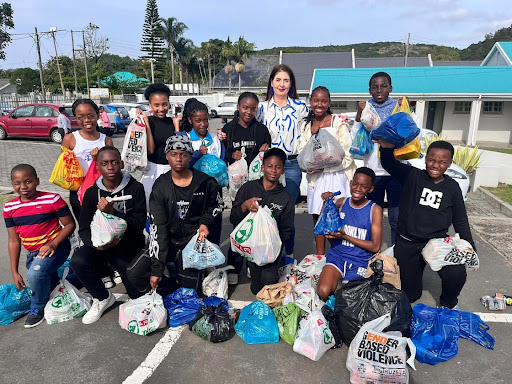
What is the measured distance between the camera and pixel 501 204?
22.6 feet

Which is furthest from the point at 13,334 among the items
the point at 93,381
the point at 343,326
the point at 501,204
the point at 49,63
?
the point at 49,63

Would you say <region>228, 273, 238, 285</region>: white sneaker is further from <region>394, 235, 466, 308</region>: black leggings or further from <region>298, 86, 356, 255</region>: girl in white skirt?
<region>394, 235, 466, 308</region>: black leggings

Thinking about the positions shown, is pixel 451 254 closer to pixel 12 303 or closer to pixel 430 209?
A: pixel 430 209

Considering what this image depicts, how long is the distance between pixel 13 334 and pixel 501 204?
759 cm

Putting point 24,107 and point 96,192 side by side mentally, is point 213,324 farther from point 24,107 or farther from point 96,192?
point 24,107

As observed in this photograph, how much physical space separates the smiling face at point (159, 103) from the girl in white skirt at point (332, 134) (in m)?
1.52

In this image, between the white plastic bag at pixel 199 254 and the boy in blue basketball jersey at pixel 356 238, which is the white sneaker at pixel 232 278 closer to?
the white plastic bag at pixel 199 254

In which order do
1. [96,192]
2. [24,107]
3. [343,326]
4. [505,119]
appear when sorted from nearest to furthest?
[343,326]
[96,192]
[24,107]
[505,119]

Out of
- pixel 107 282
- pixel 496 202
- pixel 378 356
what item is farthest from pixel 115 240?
pixel 496 202

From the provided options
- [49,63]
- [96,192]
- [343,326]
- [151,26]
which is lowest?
[343,326]

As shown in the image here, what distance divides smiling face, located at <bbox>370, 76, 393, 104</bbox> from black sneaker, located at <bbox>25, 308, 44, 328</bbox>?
389 cm

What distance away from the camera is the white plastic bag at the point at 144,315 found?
10.3ft

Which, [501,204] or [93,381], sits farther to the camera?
[501,204]

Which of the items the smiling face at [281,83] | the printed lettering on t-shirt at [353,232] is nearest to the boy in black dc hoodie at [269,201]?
the printed lettering on t-shirt at [353,232]
